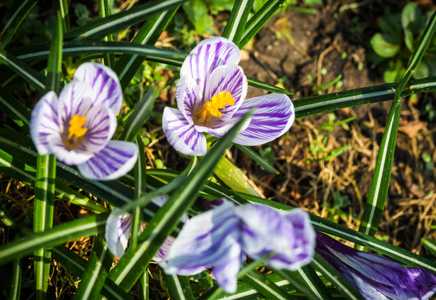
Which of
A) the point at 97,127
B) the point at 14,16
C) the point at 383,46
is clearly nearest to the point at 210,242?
the point at 97,127

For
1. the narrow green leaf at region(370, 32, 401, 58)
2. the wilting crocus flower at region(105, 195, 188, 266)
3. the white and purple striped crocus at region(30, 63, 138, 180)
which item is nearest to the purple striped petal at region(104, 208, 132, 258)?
the wilting crocus flower at region(105, 195, 188, 266)

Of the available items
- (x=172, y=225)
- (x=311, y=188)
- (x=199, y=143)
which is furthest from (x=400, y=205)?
(x=172, y=225)

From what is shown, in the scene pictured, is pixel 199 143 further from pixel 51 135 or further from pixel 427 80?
pixel 427 80

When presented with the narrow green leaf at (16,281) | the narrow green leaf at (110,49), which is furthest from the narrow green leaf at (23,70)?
the narrow green leaf at (16,281)

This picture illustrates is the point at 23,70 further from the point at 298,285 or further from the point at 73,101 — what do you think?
the point at 298,285

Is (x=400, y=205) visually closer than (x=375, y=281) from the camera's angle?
No
